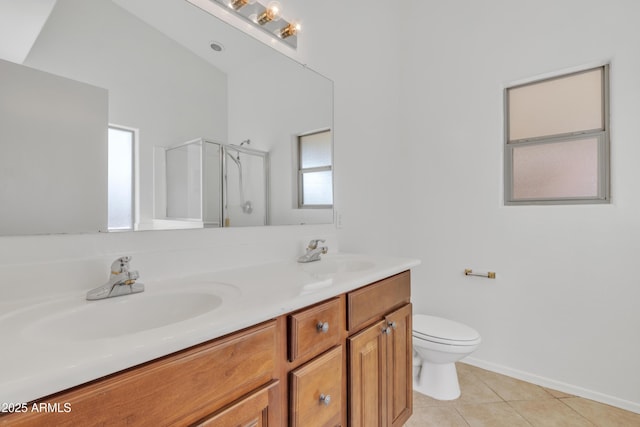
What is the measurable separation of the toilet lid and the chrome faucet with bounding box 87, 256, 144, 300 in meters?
1.57

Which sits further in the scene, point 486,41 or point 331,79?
point 486,41

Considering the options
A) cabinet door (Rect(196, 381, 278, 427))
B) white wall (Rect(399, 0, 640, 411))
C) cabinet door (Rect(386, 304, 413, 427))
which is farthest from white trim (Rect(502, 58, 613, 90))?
cabinet door (Rect(196, 381, 278, 427))

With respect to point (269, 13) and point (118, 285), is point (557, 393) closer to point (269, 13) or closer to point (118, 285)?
point (118, 285)

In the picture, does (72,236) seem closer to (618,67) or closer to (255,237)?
(255,237)

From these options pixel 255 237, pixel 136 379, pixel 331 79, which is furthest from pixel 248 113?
pixel 136 379

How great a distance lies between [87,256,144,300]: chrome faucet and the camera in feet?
2.69

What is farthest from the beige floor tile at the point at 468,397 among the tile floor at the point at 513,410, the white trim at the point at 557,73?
the white trim at the point at 557,73

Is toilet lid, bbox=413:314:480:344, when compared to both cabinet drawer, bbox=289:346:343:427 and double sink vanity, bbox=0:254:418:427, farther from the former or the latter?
cabinet drawer, bbox=289:346:343:427

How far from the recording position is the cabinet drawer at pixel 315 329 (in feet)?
2.75

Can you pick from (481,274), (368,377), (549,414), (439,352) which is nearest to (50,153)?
(368,377)

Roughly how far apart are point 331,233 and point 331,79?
3.12 ft

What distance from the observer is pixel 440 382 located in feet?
6.16

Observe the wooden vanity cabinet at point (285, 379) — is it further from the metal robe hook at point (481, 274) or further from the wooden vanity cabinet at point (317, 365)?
the metal robe hook at point (481, 274)

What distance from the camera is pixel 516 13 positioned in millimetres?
2082
